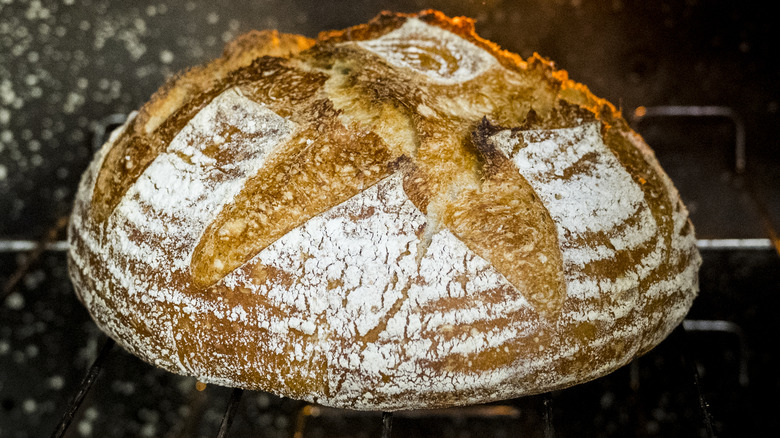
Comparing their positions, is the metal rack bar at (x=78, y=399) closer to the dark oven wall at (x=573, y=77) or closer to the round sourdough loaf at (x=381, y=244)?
the round sourdough loaf at (x=381, y=244)

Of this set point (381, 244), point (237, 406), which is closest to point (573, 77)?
point (381, 244)

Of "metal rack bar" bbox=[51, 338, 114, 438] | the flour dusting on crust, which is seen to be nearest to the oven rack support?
"metal rack bar" bbox=[51, 338, 114, 438]

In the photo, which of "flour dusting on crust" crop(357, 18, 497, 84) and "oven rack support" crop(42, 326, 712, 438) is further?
"flour dusting on crust" crop(357, 18, 497, 84)

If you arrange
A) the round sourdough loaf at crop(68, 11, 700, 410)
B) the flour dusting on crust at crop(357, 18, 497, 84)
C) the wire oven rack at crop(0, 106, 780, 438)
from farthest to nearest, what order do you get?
the wire oven rack at crop(0, 106, 780, 438)
the flour dusting on crust at crop(357, 18, 497, 84)
the round sourdough loaf at crop(68, 11, 700, 410)

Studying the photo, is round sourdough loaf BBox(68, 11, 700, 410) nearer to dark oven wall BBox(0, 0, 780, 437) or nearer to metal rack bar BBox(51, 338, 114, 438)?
metal rack bar BBox(51, 338, 114, 438)

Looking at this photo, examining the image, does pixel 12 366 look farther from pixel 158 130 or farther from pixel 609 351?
pixel 609 351

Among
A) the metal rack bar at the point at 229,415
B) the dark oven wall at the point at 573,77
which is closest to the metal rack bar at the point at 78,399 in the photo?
the metal rack bar at the point at 229,415
